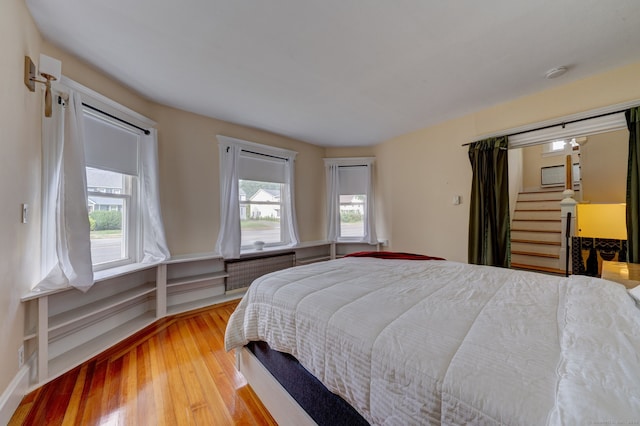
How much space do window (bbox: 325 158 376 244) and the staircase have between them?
89.4 inches

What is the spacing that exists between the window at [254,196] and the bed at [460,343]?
1.83m

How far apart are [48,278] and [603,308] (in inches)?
131

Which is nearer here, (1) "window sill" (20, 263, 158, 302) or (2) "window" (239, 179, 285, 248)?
(1) "window sill" (20, 263, 158, 302)

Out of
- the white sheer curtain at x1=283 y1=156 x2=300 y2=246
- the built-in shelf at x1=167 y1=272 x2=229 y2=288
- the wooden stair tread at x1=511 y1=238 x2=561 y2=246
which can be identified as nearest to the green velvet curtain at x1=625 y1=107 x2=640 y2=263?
the wooden stair tread at x1=511 y1=238 x2=561 y2=246

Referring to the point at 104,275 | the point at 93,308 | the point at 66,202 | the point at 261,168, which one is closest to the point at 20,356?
the point at 93,308

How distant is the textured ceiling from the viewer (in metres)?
1.51

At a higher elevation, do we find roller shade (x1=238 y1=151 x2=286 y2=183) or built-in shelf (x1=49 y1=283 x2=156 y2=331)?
roller shade (x1=238 y1=151 x2=286 y2=183)

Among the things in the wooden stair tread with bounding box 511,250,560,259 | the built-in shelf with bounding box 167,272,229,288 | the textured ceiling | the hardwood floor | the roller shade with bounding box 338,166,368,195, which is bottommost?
the hardwood floor

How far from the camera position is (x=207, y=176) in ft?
10.5

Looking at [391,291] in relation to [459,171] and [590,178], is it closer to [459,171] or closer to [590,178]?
[459,171]

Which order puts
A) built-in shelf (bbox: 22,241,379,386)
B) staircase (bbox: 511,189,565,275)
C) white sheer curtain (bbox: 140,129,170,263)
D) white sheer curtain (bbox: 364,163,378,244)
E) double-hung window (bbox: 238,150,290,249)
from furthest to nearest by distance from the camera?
white sheer curtain (bbox: 364,163,378,244) < double-hung window (bbox: 238,150,290,249) < staircase (bbox: 511,189,565,275) < white sheer curtain (bbox: 140,129,170,263) < built-in shelf (bbox: 22,241,379,386)

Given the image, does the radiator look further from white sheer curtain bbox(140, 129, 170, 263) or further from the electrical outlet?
the electrical outlet

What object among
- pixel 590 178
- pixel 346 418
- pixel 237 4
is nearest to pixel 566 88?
pixel 590 178

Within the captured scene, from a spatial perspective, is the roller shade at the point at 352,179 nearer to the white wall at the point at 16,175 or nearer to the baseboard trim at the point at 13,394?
the white wall at the point at 16,175
